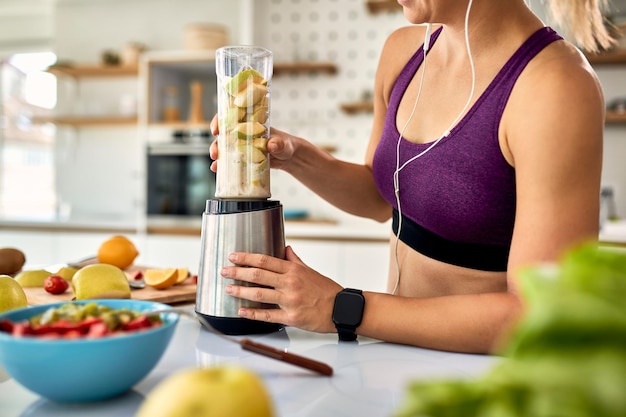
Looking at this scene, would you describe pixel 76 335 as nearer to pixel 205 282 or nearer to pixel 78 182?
pixel 205 282

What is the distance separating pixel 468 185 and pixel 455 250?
149 mm

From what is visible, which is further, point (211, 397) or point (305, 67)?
point (305, 67)

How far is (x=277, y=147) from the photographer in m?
1.00

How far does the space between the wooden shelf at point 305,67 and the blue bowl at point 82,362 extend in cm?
340

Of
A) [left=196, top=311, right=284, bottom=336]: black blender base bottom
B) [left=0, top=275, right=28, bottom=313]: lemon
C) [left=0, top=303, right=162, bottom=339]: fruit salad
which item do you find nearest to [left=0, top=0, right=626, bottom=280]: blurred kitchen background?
[left=196, top=311, right=284, bottom=336]: black blender base bottom

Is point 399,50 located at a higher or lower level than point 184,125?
lower

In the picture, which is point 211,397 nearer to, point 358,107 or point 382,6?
point 358,107

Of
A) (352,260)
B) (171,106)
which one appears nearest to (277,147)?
(352,260)

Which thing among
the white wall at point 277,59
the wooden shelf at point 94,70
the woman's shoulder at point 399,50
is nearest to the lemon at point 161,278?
the woman's shoulder at point 399,50

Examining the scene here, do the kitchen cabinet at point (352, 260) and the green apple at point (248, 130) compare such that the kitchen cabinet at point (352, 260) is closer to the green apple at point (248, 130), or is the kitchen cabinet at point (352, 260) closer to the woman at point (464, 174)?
the woman at point (464, 174)

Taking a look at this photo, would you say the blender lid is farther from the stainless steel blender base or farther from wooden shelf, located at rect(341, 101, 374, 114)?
wooden shelf, located at rect(341, 101, 374, 114)

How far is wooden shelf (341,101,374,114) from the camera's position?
380 cm

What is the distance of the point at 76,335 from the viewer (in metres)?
0.62

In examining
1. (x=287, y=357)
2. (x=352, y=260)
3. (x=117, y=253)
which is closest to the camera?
(x=287, y=357)
